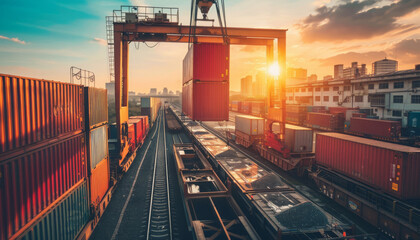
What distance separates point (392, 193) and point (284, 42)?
13.3 meters

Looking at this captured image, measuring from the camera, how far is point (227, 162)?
16.8 metres

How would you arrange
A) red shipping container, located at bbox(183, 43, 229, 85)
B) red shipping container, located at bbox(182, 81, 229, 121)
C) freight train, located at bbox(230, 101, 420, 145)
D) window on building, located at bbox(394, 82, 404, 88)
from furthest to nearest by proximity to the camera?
window on building, located at bbox(394, 82, 404, 88) < freight train, located at bbox(230, 101, 420, 145) < red shipping container, located at bbox(182, 81, 229, 121) < red shipping container, located at bbox(183, 43, 229, 85)

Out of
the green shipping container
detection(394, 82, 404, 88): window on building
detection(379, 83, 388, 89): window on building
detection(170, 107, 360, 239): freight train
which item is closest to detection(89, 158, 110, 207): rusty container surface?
the green shipping container

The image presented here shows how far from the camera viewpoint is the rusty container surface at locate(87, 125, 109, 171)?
1024 centimetres

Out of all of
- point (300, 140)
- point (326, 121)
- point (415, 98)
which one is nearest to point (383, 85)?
point (415, 98)

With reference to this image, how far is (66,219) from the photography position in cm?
782

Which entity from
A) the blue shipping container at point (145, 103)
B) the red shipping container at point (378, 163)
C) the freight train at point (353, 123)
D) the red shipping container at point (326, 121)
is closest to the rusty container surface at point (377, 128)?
the freight train at point (353, 123)

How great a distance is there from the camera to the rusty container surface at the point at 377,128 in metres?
24.4

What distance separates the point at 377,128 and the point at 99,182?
2904 cm

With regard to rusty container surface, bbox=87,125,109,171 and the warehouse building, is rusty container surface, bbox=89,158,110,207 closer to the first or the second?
rusty container surface, bbox=87,125,109,171

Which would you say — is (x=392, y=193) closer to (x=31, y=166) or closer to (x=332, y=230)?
(x=332, y=230)

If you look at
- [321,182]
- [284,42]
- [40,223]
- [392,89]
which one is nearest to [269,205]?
[321,182]

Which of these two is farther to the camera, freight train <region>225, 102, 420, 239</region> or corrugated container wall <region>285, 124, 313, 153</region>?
corrugated container wall <region>285, 124, 313, 153</region>

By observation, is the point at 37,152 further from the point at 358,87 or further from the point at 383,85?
the point at 358,87
